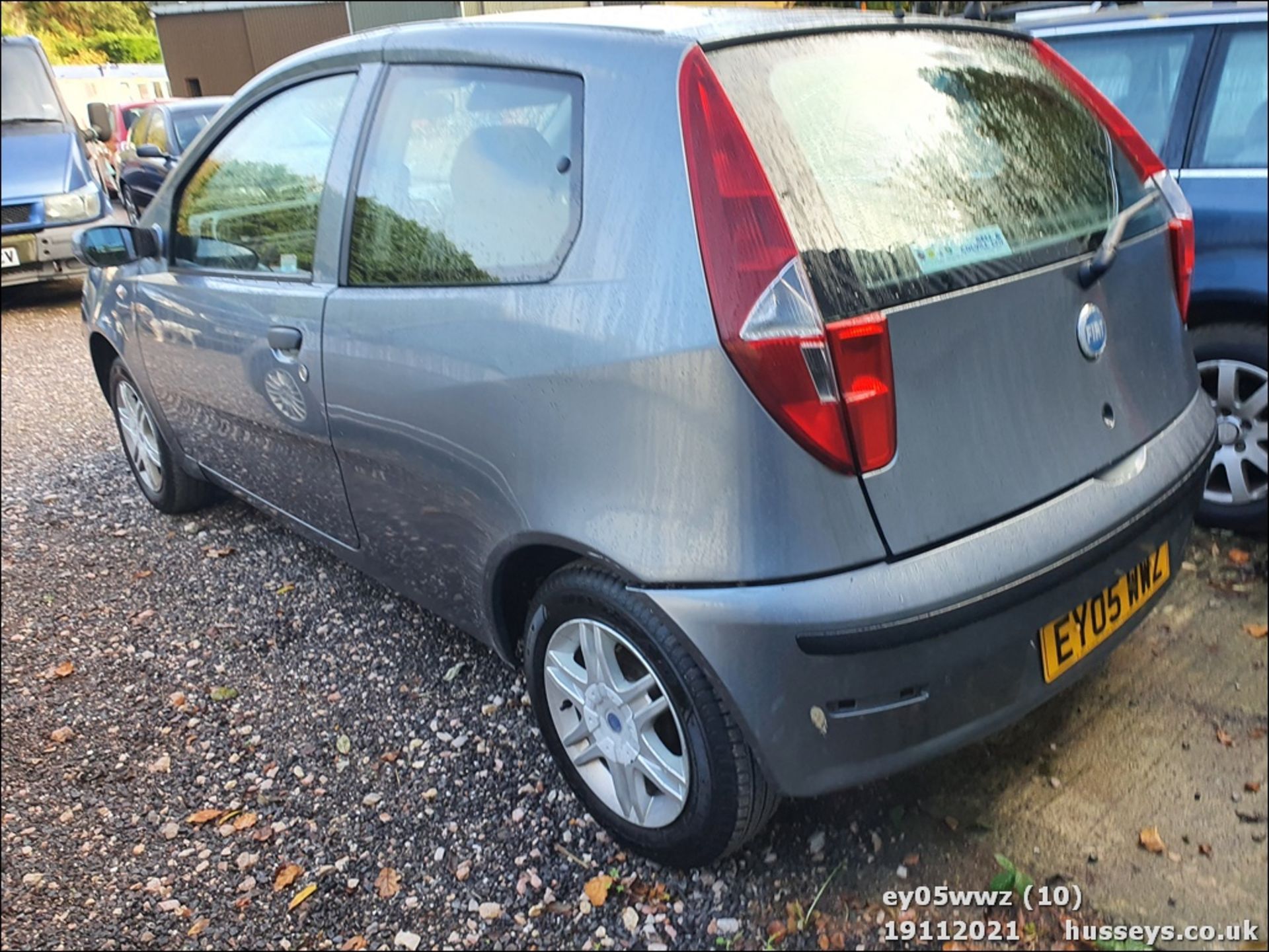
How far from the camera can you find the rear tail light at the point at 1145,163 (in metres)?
2.24

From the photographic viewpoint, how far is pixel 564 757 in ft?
7.21

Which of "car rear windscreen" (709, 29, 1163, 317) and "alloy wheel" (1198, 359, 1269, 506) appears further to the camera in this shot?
"alloy wheel" (1198, 359, 1269, 506)

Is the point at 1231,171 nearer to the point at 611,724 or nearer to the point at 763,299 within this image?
the point at 763,299

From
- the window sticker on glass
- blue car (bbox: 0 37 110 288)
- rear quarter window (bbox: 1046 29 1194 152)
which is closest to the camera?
the window sticker on glass

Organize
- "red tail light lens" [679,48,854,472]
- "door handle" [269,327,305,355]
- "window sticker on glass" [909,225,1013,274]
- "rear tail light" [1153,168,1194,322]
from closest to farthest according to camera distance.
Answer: "red tail light lens" [679,48,854,472] → "window sticker on glass" [909,225,1013,274] → "rear tail light" [1153,168,1194,322] → "door handle" [269,327,305,355]

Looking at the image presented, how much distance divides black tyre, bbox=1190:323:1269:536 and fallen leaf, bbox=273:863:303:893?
313 cm

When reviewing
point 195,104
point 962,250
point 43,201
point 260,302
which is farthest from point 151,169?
point 962,250

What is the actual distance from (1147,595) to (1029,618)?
508 millimetres

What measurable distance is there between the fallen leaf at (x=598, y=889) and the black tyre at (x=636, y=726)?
9 cm

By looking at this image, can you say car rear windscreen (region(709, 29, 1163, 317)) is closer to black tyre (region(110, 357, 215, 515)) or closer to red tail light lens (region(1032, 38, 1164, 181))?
red tail light lens (region(1032, 38, 1164, 181))

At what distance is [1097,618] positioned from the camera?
1893mm

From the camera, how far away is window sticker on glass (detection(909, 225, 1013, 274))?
1.69m

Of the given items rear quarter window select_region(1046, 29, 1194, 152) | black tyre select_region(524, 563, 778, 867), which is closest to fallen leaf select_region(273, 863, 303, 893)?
black tyre select_region(524, 563, 778, 867)

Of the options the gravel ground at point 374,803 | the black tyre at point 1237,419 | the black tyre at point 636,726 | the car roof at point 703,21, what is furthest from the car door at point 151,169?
the black tyre at point 1237,419
